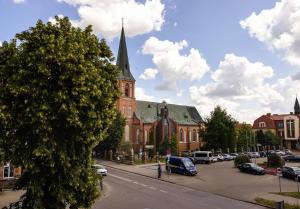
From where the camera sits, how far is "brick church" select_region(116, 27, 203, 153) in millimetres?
73812

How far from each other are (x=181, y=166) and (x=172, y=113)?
4872 centimetres

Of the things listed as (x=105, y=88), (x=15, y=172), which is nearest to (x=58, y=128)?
(x=105, y=88)

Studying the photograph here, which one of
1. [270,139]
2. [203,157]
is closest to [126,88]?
[203,157]

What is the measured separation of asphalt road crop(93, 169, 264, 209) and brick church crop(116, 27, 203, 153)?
120 ft

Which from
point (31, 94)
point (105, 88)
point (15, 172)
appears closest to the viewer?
point (31, 94)

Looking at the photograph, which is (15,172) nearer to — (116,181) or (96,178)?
(116,181)

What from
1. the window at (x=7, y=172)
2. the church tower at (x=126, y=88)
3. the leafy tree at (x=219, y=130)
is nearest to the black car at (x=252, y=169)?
the leafy tree at (x=219, y=130)

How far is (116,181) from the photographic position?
35438 millimetres

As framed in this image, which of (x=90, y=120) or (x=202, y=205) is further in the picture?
(x=202, y=205)

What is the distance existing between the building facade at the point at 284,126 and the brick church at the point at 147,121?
26.6m

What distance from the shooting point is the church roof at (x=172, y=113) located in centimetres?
8094

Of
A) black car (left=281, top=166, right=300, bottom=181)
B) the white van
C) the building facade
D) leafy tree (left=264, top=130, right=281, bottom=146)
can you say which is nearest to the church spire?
the white van

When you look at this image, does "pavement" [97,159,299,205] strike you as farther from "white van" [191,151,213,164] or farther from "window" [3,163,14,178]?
"window" [3,163,14,178]

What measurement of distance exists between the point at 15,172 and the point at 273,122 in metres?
87.0
